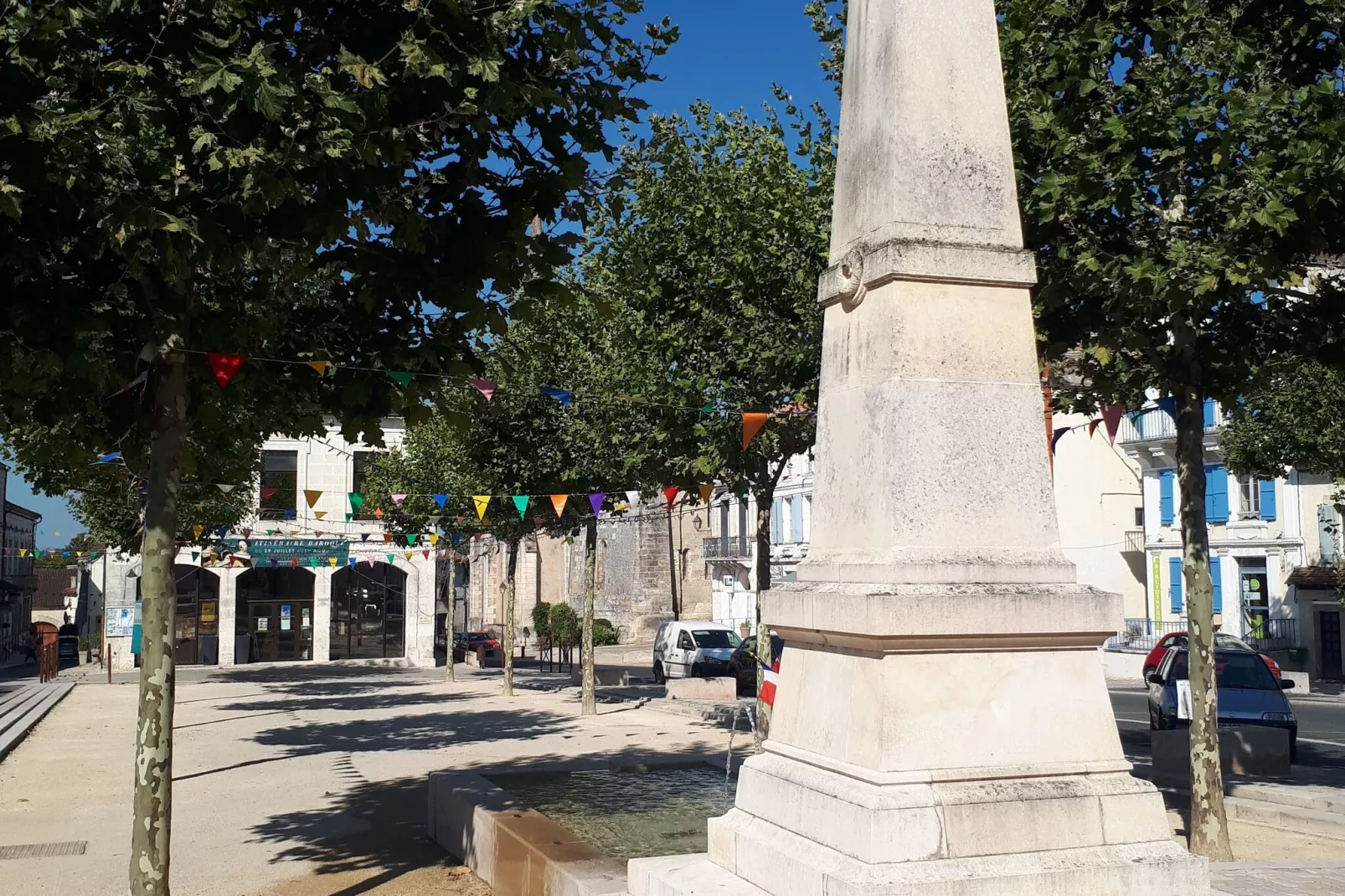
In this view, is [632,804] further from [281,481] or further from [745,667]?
[281,481]

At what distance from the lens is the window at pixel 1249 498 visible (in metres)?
38.9

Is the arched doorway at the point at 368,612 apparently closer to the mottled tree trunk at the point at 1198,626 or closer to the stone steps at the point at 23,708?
the stone steps at the point at 23,708

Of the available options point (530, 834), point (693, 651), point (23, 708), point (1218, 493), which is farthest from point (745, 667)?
point (530, 834)

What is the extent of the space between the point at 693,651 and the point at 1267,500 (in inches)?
748

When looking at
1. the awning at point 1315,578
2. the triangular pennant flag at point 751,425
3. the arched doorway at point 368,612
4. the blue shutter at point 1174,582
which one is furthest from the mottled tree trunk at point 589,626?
the arched doorway at point 368,612

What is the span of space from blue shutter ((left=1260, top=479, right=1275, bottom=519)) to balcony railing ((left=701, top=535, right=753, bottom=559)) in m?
23.3

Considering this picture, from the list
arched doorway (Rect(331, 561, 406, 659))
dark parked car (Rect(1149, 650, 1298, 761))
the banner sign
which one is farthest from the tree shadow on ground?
arched doorway (Rect(331, 561, 406, 659))

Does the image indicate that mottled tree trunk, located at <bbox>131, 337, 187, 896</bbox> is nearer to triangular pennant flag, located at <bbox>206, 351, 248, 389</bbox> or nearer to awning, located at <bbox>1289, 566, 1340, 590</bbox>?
triangular pennant flag, located at <bbox>206, 351, 248, 389</bbox>

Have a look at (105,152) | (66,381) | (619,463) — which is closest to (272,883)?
(66,381)

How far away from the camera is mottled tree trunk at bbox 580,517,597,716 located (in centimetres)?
2234

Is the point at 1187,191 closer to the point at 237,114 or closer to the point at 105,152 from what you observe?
Answer: the point at 237,114

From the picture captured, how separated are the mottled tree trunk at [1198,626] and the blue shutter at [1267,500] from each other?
31589mm

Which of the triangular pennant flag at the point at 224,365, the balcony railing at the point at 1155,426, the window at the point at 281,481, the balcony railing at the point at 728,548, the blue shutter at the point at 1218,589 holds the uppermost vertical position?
the balcony railing at the point at 1155,426

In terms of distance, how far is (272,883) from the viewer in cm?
912
